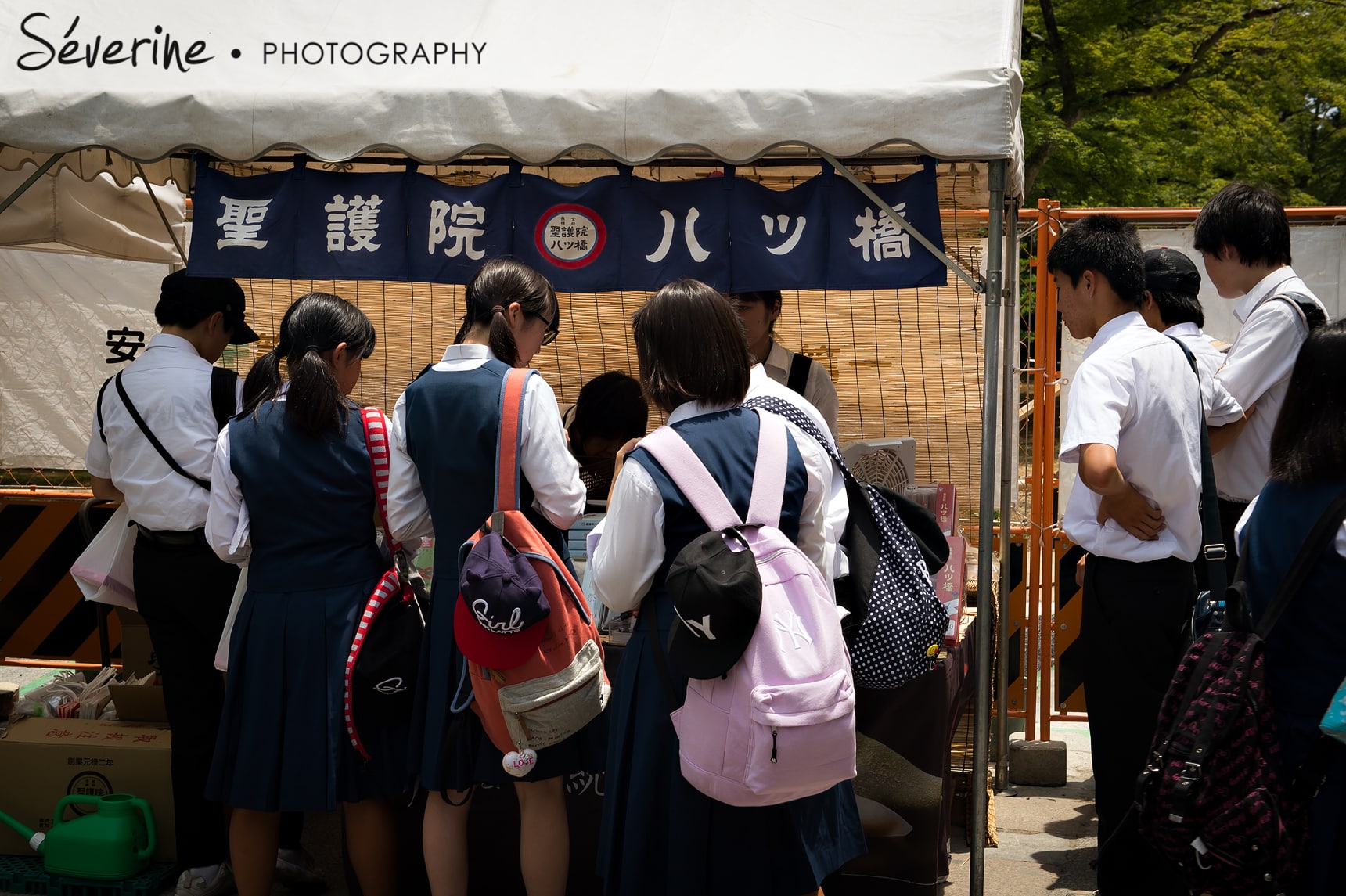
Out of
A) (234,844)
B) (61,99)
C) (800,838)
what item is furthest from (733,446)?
(61,99)

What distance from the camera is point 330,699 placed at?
3.67 meters

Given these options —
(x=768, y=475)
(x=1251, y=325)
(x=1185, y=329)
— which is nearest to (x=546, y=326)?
(x=768, y=475)

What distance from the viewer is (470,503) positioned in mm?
3424

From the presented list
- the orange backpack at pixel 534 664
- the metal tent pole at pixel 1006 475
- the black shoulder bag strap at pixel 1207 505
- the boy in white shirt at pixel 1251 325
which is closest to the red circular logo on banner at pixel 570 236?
the orange backpack at pixel 534 664

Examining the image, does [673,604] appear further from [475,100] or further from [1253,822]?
[475,100]

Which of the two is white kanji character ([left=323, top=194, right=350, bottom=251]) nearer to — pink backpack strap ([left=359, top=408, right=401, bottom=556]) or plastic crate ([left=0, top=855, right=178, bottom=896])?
pink backpack strap ([left=359, top=408, right=401, bottom=556])

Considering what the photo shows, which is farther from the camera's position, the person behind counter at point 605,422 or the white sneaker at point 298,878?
the person behind counter at point 605,422

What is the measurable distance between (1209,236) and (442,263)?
2754 millimetres

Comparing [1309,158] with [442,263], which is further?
[1309,158]

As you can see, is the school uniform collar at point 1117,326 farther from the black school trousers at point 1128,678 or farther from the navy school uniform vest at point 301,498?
the navy school uniform vest at point 301,498

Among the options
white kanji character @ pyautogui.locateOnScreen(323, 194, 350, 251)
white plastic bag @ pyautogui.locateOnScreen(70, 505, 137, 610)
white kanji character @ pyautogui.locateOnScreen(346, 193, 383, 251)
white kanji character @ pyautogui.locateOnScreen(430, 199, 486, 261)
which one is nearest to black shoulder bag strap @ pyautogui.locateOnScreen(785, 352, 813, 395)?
white kanji character @ pyautogui.locateOnScreen(430, 199, 486, 261)

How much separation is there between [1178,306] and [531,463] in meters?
2.33

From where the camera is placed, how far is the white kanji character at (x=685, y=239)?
13.8 ft

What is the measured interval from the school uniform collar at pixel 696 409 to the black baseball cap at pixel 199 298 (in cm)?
227
